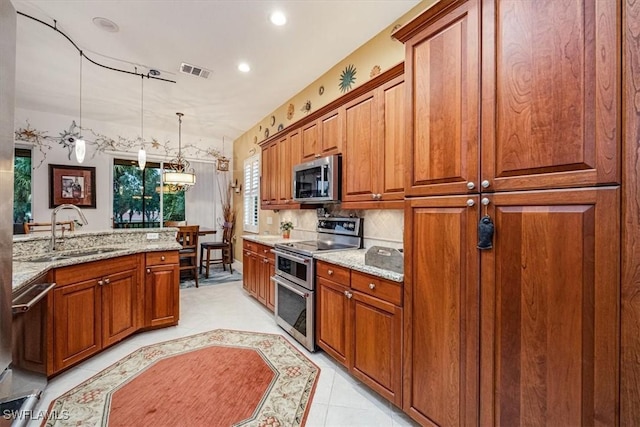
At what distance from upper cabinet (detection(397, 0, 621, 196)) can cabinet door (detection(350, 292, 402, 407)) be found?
2.66 feet

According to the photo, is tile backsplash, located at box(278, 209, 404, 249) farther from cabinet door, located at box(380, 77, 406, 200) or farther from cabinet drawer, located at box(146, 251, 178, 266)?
cabinet drawer, located at box(146, 251, 178, 266)

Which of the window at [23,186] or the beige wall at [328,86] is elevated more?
→ the beige wall at [328,86]

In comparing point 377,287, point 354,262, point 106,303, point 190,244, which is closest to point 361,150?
point 354,262

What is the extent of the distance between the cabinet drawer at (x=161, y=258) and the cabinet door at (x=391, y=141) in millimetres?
2325

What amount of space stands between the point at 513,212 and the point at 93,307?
3.11 m

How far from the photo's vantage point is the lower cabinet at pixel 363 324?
1697 millimetres

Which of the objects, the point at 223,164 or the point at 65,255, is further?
the point at 223,164

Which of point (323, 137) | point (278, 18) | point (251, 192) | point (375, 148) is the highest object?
point (278, 18)

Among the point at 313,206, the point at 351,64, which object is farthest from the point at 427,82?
the point at 313,206

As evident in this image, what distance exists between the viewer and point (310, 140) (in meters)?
3.09

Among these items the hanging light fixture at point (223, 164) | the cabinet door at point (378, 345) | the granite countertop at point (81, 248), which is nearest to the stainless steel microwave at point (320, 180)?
the cabinet door at point (378, 345)

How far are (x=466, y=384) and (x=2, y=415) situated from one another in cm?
174

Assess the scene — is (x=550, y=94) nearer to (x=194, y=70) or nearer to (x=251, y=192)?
Answer: (x=194, y=70)

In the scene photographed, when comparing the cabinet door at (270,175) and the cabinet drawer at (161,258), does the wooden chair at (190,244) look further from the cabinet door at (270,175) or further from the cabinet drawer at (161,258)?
the cabinet drawer at (161,258)
